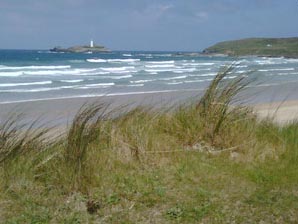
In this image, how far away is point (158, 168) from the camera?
14.5ft

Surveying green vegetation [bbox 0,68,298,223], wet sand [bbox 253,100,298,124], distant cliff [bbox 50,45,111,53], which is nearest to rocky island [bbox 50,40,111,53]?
distant cliff [bbox 50,45,111,53]

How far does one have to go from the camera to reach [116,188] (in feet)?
12.6

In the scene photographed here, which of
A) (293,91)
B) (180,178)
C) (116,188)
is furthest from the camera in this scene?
(293,91)

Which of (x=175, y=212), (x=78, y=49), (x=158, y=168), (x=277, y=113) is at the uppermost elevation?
(x=78, y=49)

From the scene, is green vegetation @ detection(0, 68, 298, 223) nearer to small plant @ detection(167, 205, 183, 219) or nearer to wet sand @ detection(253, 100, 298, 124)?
small plant @ detection(167, 205, 183, 219)

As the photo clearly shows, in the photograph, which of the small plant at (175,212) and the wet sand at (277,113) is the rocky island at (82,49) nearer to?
the wet sand at (277,113)

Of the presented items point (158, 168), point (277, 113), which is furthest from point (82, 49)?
point (158, 168)

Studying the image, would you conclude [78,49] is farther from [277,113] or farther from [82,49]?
[277,113]

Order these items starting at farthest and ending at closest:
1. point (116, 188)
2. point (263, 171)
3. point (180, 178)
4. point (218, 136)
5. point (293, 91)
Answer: point (293, 91) < point (218, 136) < point (263, 171) < point (180, 178) < point (116, 188)

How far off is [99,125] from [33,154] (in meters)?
0.85

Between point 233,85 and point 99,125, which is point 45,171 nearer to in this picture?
point 99,125

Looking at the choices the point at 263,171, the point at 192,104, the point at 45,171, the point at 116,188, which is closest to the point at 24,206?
the point at 45,171

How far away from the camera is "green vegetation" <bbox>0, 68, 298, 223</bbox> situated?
343 cm

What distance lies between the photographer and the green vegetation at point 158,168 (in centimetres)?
343
